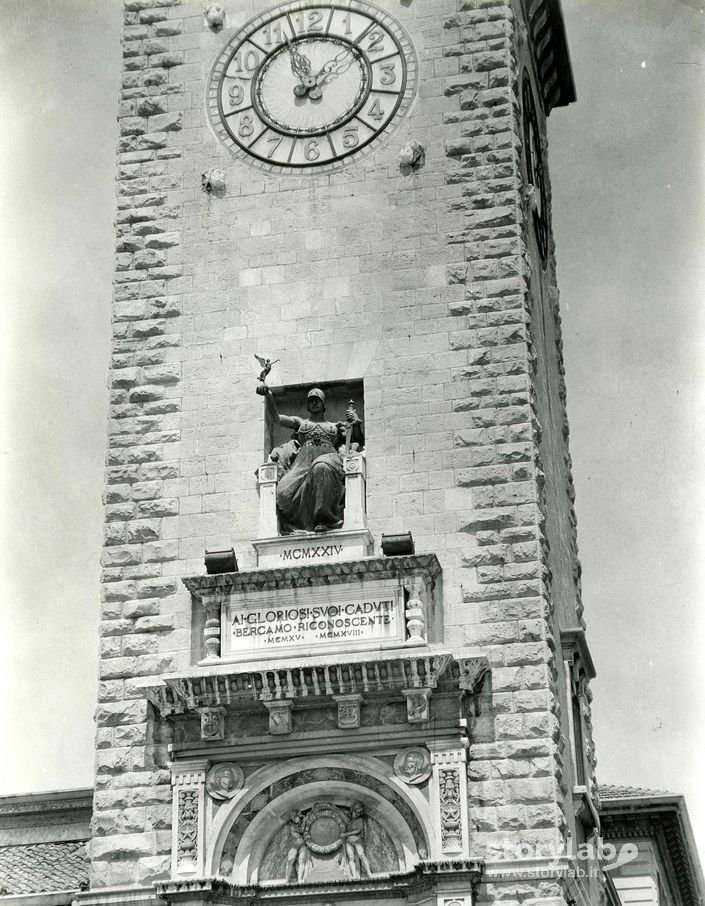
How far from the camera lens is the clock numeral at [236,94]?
24094 mm

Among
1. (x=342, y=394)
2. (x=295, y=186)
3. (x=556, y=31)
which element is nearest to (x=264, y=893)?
(x=342, y=394)

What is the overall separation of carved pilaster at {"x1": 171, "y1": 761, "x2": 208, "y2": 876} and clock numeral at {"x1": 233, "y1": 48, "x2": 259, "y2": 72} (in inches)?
385

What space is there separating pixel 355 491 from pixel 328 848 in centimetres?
423

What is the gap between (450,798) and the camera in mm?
19406

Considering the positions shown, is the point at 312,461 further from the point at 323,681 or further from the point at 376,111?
the point at 376,111

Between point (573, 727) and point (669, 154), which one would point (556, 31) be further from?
point (573, 727)

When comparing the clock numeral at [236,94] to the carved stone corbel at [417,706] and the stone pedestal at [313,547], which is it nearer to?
the stone pedestal at [313,547]

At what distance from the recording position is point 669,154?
27.4 metres

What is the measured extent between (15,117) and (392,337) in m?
7.49

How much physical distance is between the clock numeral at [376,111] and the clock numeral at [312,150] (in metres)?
0.82

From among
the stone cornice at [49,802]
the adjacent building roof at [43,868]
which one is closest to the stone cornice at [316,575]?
the adjacent building roof at [43,868]

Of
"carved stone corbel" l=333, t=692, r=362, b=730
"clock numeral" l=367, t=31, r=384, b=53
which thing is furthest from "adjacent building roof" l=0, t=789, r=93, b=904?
"clock numeral" l=367, t=31, r=384, b=53

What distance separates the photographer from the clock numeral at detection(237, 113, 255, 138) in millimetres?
23875

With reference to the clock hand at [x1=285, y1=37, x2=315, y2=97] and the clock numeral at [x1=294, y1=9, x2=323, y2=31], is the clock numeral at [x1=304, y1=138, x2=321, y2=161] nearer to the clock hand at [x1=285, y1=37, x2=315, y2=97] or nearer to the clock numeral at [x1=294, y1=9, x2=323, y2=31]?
the clock hand at [x1=285, y1=37, x2=315, y2=97]
